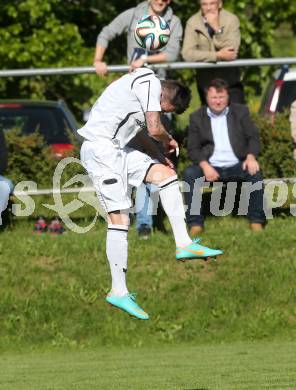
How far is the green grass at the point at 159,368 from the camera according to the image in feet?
39.4

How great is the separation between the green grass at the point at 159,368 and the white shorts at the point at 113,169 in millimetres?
1832

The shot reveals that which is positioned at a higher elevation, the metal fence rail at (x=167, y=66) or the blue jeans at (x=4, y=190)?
the metal fence rail at (x=167, y=66)

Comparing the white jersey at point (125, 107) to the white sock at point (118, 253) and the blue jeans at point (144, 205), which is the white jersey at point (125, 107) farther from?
the blue jeans at point (144, 205)

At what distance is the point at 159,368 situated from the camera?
1305cm

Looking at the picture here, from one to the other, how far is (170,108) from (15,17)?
1268 centimetres

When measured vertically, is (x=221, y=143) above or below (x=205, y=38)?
below

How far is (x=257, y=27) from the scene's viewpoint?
24.1m

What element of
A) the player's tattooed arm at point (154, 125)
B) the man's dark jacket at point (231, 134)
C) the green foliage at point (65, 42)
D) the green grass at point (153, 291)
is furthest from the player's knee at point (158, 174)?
the green foliage at point (65, 42)

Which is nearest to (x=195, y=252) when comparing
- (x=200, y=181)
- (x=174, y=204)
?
(x=174, y=204)

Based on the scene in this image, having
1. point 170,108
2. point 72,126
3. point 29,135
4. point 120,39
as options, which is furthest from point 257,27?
point 170,108

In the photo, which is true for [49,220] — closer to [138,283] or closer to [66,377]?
[138,283]

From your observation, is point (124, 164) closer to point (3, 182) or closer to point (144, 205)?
point (144, 205)

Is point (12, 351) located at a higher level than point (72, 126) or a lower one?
lower

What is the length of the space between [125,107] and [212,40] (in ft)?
15.2
